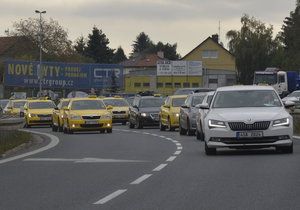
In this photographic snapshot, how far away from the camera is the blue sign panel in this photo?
324 ft

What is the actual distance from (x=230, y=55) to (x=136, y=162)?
4827 inches

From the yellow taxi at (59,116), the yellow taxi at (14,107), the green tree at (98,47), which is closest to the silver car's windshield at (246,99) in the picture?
the yellow taxi at (59,116)

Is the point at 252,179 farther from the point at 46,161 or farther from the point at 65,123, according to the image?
the point at 65,123

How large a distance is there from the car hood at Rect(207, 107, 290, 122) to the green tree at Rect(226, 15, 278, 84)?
114 m

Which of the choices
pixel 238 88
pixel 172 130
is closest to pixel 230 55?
pixel 172 130

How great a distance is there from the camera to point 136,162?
744 inches

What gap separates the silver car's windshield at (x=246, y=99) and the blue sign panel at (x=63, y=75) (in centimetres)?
7763

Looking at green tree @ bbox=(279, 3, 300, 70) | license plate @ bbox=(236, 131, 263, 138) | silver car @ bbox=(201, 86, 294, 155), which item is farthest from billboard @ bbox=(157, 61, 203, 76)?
license plate @ bbox=(236, 131, 263, 138)

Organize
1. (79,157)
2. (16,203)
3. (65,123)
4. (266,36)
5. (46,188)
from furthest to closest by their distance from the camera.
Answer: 1. (266,36)
2. (65,123)
3. (79,157)
4. (46,188)
5. (16,203)

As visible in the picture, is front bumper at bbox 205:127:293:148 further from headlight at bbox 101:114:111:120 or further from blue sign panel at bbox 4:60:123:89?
blue sign panel at bbox 4:60:123:89

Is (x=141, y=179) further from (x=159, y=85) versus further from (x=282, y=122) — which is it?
(x=159, y=85)

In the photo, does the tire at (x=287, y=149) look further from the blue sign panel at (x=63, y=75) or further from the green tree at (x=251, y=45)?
the green tree at (x=251, y=45)

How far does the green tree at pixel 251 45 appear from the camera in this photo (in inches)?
5285

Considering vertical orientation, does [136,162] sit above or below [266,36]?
below
